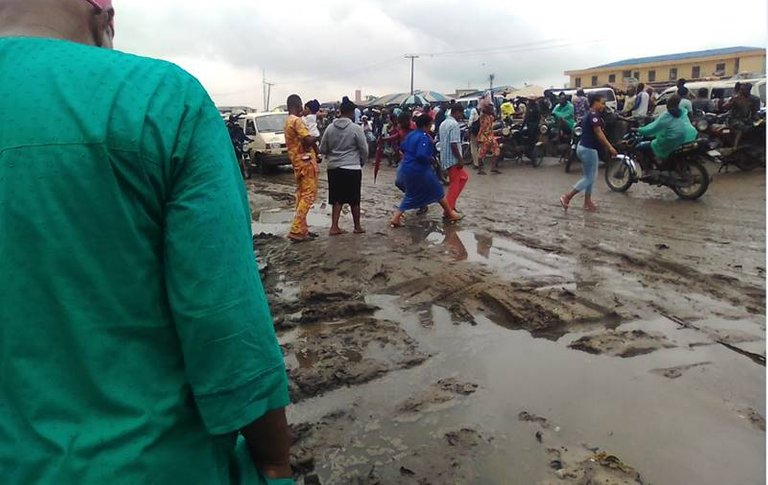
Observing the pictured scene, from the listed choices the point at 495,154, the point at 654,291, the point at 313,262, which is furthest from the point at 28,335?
the point at 495,154

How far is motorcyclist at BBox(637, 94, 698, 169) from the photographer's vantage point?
877 centimetres

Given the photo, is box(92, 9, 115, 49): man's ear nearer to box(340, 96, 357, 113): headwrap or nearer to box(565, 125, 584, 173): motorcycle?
box(340, 96, 357, 113): headwrap

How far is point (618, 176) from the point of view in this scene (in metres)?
9.97

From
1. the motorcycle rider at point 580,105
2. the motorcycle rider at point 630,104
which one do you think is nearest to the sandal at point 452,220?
the motorcycle rider at point 630,104

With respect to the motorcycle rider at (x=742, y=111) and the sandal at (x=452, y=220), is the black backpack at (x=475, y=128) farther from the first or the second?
the sandal at (x=452, y=220)

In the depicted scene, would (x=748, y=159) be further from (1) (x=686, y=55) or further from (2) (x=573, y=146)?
(1) (x=686, y=55)

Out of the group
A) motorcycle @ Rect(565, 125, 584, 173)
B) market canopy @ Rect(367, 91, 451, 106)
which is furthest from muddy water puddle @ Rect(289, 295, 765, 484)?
market canopy @ Rect(367, 91, 451, 106)

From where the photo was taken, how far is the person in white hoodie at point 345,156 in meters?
7.30

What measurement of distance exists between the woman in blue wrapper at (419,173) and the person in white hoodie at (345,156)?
0.77 m

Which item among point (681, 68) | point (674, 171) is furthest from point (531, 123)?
point (681, 68)

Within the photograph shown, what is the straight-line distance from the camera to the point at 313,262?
6.27m

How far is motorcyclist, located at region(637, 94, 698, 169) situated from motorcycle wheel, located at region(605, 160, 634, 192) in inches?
25.7

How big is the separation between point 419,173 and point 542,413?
17.1 feet

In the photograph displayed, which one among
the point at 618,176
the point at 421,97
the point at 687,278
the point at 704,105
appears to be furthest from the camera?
the point at 421,97
